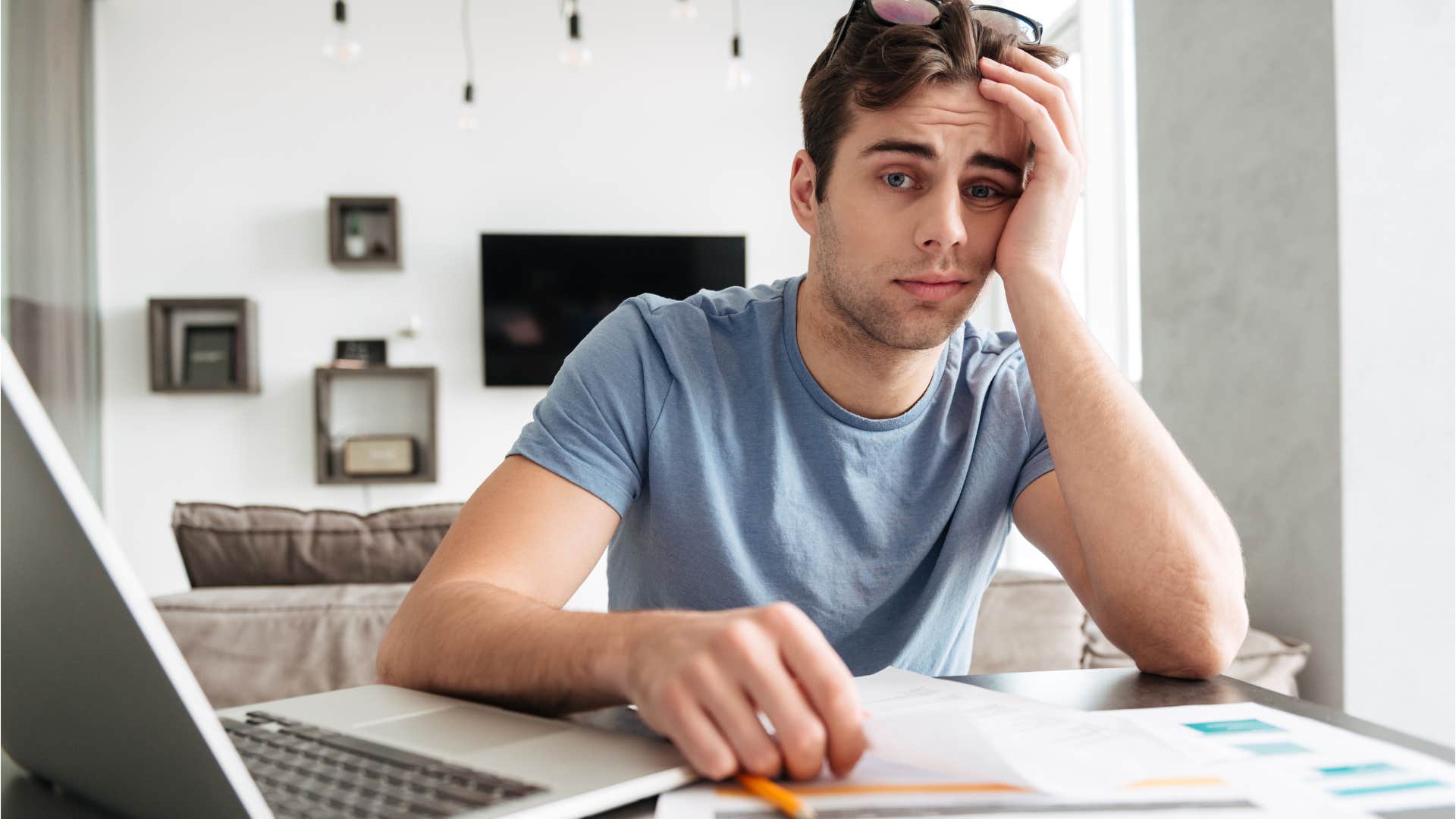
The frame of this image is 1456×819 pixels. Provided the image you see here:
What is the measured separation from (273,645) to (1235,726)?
1.51 meters

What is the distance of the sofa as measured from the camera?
166 centimetres

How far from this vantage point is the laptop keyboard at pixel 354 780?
1.44 feet

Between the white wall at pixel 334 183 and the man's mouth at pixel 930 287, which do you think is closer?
the man's mouth at pixel 930 287

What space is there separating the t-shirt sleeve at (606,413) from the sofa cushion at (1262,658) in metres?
1.08

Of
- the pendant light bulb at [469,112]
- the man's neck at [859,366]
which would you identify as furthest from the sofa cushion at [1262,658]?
the pendant light bulb at [469,112]

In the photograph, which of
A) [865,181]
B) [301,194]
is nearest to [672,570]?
[865,181]

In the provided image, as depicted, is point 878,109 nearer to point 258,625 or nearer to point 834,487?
point 834,487

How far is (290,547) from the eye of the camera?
1.92 metres

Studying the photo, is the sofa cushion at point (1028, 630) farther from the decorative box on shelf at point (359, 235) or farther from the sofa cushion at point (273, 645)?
Result: the decorative box on shelf at point (359, 235)

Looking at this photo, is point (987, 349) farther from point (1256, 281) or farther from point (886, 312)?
point (1256, 281)

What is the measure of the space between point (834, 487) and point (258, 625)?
1086 millimetres

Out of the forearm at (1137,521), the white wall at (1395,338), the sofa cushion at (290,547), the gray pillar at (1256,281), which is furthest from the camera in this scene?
the gray pillar at (1256,281)

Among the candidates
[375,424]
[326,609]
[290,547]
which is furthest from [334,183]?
[326,609]

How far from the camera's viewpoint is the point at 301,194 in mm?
4906
